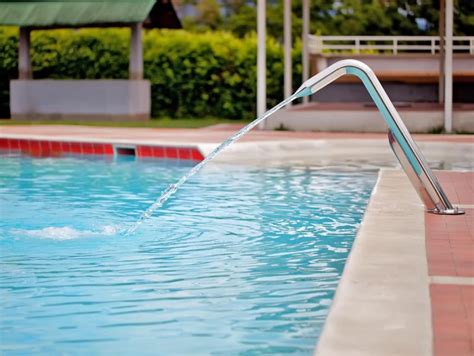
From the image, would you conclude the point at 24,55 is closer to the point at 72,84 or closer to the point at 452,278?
the point at 72,84

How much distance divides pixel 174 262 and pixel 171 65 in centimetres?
1748

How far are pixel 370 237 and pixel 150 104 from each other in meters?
17.3

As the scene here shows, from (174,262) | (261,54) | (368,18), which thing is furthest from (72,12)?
(174,262)

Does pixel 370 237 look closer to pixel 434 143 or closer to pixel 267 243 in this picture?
pixel 267 243

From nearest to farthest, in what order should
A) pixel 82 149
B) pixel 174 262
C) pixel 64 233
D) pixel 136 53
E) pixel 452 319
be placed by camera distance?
1. pixel 452 319
2. pixel 174 262
3. pixel 64 233
4. pixel 82 149
5. pixel 136 53

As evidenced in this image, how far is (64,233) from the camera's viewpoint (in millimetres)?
7551

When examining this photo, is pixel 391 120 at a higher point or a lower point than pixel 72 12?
lower

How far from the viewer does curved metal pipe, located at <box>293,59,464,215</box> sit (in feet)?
22.6

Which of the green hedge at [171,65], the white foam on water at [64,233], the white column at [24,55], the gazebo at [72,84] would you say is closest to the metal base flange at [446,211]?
Result: the white foam on water at [64,233]

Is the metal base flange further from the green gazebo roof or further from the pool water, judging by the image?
the green gazebo roof

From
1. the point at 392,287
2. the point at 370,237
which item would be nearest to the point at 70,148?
the point at 370,237

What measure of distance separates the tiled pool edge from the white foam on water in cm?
207

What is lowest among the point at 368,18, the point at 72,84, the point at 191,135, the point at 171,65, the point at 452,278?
the point at 191,135

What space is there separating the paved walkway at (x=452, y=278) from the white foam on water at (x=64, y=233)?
2413 millimetres
